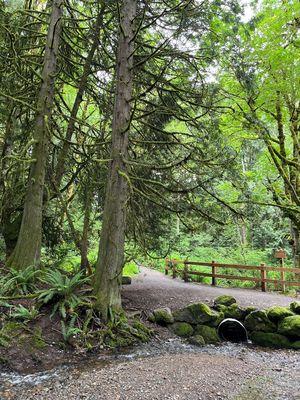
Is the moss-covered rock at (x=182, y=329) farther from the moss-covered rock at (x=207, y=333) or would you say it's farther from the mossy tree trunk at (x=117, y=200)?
the mossy tree trunk at (x=117, y=200)

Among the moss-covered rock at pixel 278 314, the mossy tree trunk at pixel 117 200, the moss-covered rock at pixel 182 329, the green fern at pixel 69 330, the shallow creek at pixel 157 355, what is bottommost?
the shallow creek at pixel 157 355

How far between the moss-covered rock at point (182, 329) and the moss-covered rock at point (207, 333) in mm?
151

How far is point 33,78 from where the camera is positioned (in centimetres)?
842

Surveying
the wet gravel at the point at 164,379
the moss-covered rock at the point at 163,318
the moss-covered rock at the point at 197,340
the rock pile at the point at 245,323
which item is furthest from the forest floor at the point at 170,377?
the moss-covered rock at the point at 163,318

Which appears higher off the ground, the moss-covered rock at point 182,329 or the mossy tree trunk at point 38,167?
the mossy tree trunk at point 38,167

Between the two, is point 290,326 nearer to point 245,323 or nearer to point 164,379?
point 245,323

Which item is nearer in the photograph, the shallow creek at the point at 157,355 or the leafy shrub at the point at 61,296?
the shallow creek at the point at 157,355

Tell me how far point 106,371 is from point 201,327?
2.85 m

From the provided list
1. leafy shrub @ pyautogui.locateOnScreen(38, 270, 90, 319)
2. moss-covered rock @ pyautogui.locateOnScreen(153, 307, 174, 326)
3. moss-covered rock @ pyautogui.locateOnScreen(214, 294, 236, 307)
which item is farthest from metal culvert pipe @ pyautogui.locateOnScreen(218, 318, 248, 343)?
leafy shrub @ pyautogui.locateOnScreen(38, 270, 90, 319)

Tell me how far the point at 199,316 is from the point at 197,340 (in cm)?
61

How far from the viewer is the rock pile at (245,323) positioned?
646 cm

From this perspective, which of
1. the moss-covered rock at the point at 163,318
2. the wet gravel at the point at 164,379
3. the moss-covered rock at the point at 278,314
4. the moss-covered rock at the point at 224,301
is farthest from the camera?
the moss-covered rock at the point at 224,301

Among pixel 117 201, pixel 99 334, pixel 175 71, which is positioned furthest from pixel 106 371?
pixel 175 71

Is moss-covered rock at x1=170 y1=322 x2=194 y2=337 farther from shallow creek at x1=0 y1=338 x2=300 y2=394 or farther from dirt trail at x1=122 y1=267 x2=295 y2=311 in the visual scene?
dirt trail at x1=122 y1=267 x2=295 y2=311
